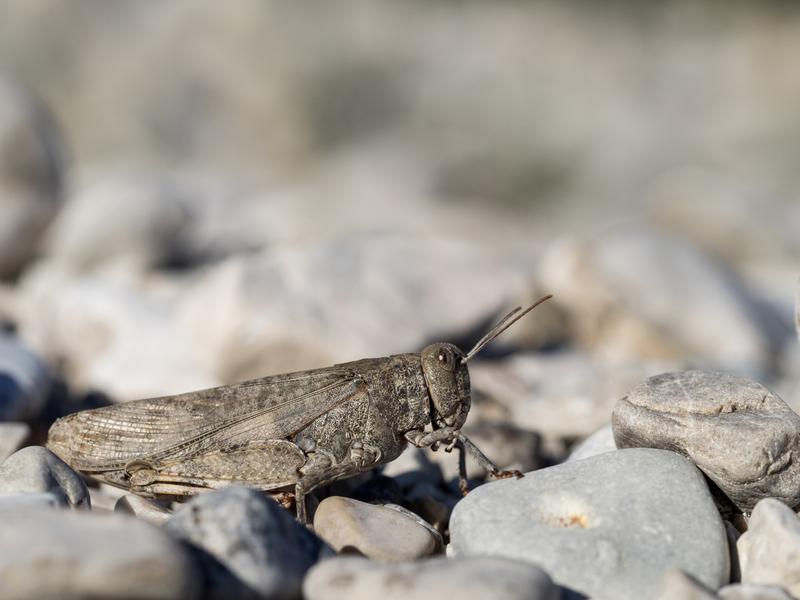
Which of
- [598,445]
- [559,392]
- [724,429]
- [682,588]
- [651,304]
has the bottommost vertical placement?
[651,304]

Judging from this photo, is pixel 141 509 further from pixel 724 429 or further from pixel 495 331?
pixel 724 429

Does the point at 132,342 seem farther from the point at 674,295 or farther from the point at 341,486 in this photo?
the point at 674,295

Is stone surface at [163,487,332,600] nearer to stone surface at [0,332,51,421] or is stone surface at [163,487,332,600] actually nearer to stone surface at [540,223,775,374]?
stone surface at [0,332,51,421]

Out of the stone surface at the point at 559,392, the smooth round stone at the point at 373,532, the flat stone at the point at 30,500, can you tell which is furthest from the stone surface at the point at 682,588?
the stone surface at the point at 559,392

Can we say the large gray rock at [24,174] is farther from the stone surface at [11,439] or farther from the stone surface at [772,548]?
the stone surface at [772,548]

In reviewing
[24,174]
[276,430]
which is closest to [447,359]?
[276,430]

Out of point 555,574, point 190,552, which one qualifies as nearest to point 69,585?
Result: point 190,552
